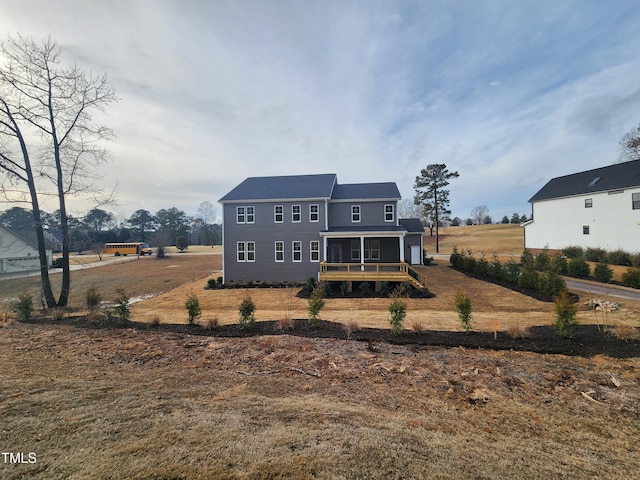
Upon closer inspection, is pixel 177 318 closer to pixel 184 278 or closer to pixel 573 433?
pixel 573 433

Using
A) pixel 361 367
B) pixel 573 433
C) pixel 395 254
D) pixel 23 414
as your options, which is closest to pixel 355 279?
pixel 395 254

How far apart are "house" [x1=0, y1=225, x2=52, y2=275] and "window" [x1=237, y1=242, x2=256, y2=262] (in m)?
21.4

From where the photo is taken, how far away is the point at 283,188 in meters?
22.8

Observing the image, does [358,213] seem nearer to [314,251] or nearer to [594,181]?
[314,251]

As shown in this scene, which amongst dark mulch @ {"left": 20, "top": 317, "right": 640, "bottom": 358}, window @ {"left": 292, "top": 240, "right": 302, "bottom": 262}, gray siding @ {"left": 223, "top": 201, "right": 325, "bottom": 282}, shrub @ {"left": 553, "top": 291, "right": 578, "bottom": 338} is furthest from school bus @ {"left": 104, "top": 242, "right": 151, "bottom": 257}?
shrub @ {"left": 553, "top": 291, "right": 578, "bottom": 338}

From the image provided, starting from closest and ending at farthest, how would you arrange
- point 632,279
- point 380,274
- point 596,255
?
point 632,279, point 380,274, point 596,255

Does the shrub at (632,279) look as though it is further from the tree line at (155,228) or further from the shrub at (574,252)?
the tree line at (155,228)

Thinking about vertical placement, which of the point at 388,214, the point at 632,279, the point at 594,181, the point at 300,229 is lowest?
the point at 632,279

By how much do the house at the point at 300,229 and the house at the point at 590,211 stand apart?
1967 cm

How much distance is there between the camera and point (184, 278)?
25781mm

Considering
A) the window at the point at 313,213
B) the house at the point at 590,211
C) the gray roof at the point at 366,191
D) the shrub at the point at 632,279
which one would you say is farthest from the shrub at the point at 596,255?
the window at the point at 313,213

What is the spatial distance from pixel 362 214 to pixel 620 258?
19.9 meters

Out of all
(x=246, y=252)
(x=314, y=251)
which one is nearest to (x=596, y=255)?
(x=314, y=251)

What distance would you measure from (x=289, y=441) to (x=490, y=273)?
20184 millimetres
